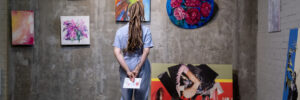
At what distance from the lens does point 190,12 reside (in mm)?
4211

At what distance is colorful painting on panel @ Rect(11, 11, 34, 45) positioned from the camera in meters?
4.39

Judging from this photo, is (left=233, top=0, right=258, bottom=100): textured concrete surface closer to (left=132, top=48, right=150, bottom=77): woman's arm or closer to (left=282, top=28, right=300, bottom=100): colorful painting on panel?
(left=282, top=28, right=300, bottom=100): colorful painting on panel

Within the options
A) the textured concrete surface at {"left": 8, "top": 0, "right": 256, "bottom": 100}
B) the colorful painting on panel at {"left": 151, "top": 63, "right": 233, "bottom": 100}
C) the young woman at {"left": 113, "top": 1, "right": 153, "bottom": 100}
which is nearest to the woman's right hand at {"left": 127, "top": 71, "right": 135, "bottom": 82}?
the young woman at {"left": 113, "top": 1, "right": 153, "bottom": 100}

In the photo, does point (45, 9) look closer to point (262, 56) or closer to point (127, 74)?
point (127, 74)

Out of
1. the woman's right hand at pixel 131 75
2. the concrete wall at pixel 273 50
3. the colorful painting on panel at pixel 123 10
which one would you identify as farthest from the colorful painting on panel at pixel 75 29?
the concrete wall at pixel 273 50

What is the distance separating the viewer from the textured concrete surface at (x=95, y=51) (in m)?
4.25

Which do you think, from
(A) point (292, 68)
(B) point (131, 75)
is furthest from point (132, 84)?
(A) point (292, 68)

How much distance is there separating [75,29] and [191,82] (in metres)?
1.90

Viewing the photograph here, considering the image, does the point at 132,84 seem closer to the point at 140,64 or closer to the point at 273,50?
the point at 140,64

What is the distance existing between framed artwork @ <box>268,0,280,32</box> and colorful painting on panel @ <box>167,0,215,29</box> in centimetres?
86

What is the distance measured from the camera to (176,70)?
418cm

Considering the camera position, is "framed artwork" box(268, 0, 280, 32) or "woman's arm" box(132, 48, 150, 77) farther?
"framed artwork" box(268, 0, 280, 32)

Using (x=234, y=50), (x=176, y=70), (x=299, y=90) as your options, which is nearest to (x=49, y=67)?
(x=176, y=70)
